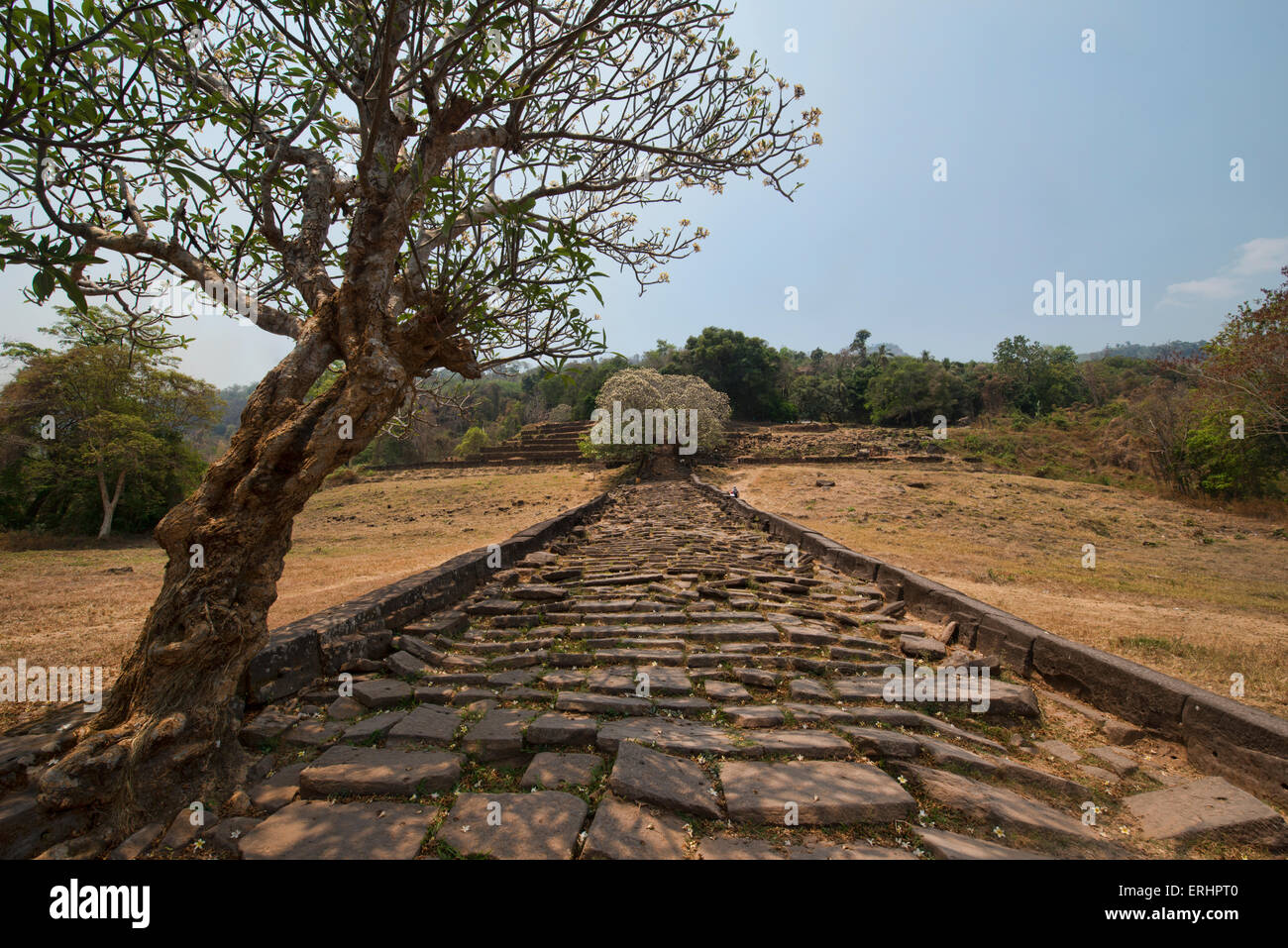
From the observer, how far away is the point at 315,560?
1121cm

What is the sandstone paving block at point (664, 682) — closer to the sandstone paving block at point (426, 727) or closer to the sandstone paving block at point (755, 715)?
the sandstone paving block at point (755, 715)

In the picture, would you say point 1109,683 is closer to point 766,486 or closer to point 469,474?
point 766,486

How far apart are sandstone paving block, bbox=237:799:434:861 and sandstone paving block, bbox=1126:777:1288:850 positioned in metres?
2.97

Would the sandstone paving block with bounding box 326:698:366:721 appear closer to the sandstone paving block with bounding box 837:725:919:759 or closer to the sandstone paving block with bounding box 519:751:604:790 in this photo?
the sandstone paving block with bounding box 519:751:604:790

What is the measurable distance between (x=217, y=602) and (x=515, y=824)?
6.31 ft

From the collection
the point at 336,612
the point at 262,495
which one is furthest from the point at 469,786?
the point at 336,612

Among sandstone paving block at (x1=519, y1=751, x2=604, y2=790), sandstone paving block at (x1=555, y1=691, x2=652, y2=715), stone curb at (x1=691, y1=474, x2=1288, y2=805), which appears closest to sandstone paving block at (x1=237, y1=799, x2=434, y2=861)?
sandstone paving block at (x1=519, y1=751, x2=604, y2=790)

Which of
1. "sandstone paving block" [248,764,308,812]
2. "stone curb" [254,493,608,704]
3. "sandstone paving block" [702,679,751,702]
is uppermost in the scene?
"stone curb" [254,493,608,704]

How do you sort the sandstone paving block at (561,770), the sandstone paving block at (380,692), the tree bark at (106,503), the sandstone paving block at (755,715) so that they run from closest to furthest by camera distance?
the sandstone paving block at (561,770), the sandstone paving block at (755,715), the sandstone paving block at (380,692), the tree bark at (106,503)

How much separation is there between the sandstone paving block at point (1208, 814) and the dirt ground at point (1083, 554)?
142cm

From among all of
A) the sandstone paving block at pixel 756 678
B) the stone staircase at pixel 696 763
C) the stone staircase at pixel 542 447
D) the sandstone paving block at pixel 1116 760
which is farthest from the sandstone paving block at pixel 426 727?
the stone staircase at pixel 542 447

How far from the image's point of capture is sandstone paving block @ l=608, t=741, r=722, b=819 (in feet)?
7.04

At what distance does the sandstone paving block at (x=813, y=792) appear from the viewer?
6.92 feet

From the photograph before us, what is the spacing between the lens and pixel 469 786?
92.5 inches
